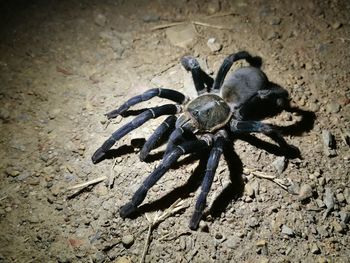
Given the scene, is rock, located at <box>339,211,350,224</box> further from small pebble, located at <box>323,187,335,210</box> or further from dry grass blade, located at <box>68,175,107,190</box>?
dry grass blade, located at <box>68,175,107,190</box>

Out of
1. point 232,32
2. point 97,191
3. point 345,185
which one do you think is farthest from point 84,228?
point 232,32

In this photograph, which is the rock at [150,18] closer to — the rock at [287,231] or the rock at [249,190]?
the rock at [249,190]

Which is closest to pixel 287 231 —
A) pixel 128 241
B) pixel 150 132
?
pixel 128 241

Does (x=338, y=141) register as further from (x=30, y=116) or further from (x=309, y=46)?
(x=30, y=116)

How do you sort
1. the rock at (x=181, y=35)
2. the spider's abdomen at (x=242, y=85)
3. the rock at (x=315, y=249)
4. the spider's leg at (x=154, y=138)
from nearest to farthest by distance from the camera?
1. the rock at (x=315, y=249)
2. the spider's leg at (x=154, y=138)
3. the spider's abdomen at (x=242, y=85)
4. the rock at (x=181, y=35)

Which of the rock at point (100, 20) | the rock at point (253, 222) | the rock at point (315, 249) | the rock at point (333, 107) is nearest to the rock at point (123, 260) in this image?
the rock at point (253, 222)

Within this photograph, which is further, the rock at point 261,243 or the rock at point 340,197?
the rock at point 340,197
